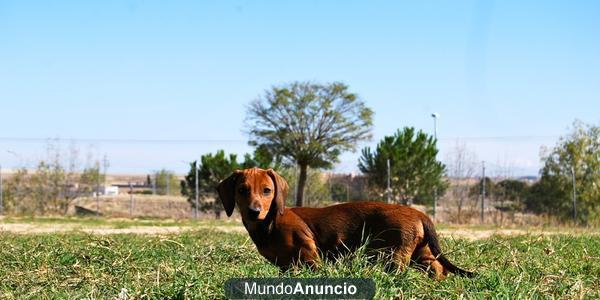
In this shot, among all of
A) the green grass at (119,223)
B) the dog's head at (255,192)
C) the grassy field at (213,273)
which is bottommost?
the green grass at (119,223)

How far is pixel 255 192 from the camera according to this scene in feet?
18.0

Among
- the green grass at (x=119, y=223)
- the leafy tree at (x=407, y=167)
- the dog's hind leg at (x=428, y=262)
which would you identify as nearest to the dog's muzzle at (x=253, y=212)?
the dog's hind leg at (x=428, y=262)

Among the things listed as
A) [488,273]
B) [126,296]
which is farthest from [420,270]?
[126,296]

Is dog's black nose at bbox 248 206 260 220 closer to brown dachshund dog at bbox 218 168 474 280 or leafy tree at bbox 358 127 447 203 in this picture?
brown dachshund dog at bbox 218 168 474 280

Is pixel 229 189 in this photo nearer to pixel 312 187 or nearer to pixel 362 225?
pixel 362 225

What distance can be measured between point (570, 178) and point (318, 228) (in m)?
23.5

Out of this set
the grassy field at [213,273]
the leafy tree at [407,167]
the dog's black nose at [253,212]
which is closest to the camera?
the grassy field at [213,273]

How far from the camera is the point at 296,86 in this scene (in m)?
35.4

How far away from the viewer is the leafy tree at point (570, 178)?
2606 centimetres

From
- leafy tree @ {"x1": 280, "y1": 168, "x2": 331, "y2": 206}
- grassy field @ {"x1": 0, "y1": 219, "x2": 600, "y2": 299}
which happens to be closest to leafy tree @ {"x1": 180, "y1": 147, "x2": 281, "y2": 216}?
leafy tree @ {"x1": 280, "y1": 168, "x2": 331, "y2": 206}

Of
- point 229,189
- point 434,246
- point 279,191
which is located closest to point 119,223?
point 229,189

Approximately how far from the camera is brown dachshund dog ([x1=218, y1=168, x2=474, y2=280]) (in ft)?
18.1

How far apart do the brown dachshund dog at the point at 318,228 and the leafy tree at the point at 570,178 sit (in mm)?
21866

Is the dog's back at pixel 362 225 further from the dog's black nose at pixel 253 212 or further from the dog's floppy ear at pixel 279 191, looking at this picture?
the dog's black nose at pixel 253 212
